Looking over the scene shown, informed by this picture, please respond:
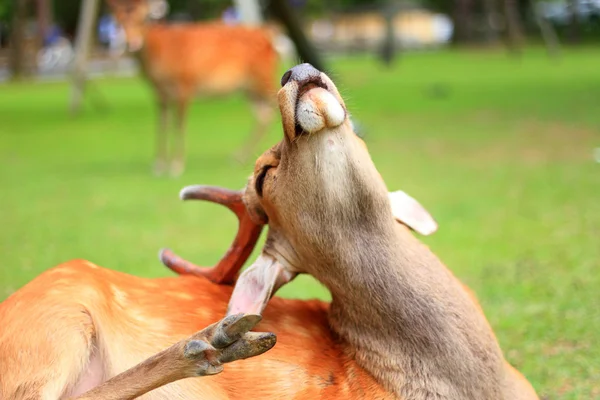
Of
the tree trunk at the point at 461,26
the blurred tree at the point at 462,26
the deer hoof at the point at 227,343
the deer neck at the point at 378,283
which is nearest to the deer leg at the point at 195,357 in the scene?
the deer hoof at the point at 227,343

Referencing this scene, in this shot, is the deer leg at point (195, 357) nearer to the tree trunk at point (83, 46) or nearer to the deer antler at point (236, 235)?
the deer antler at point (236, 235)

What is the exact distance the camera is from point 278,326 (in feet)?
10.8

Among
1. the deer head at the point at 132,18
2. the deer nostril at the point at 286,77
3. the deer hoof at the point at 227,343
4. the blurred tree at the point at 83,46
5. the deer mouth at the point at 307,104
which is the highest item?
the deer nostril at the point at 286,77

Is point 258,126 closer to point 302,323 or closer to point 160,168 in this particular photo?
point 160,168

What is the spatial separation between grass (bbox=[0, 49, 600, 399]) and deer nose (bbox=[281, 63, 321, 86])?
1.70 feet

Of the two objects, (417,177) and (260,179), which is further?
(417,177)

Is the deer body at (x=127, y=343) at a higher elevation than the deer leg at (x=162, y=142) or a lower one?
higher

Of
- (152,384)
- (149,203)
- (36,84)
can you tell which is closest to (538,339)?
(152,384)

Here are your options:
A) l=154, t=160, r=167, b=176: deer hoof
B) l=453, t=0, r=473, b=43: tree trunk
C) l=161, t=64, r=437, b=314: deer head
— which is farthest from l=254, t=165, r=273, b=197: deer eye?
l=453, t=0, r=473, b=43: tree trunk

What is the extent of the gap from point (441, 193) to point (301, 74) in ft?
19.5

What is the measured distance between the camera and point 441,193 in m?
8.73

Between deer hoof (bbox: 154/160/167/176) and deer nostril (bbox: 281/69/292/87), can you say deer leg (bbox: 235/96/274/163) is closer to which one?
deer hoof (bbox: 154/160/167/176)

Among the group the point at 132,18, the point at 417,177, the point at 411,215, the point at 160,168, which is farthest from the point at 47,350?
the point at 132,18

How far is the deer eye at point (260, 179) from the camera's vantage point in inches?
126
